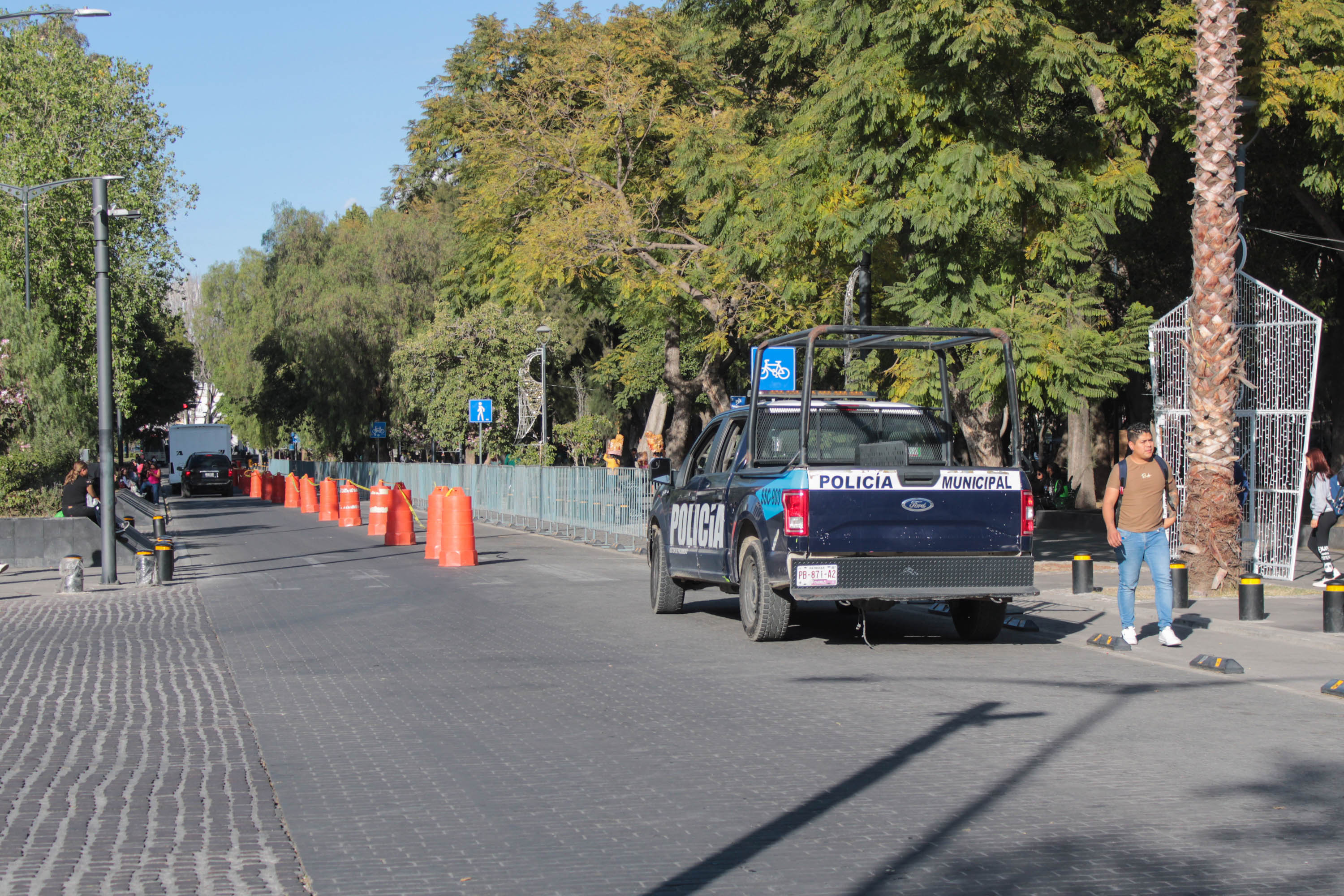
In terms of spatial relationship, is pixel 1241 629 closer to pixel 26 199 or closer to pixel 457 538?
pixel 457 538

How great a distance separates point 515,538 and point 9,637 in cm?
1581

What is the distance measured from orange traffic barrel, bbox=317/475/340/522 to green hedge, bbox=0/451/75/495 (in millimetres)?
7945

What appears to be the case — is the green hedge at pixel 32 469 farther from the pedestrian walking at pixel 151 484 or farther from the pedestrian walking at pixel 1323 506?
the pedestrian walking at pixel 1323 506

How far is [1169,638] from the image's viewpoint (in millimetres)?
11680

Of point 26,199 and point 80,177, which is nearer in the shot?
point 26,199

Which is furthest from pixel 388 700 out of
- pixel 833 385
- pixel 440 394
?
pixel 440 394

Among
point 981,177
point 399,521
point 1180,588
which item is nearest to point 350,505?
point 399,521

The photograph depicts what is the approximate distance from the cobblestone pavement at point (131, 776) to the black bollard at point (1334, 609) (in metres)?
9.05

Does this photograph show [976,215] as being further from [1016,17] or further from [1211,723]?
[1211,723]

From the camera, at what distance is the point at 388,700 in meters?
9.34

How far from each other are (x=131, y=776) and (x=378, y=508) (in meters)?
23.1

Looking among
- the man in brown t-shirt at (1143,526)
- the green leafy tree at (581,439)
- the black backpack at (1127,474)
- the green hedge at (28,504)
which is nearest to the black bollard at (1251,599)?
the man in brown t-shirt at (1143,526)

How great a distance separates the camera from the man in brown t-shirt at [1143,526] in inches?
457

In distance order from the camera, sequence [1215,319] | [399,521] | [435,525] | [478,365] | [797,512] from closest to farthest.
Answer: [797,512] → [1215,319] → [435,525] → [399,521] → [478,365]
